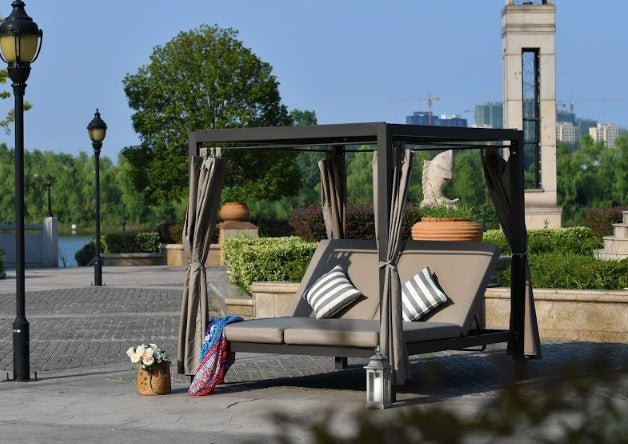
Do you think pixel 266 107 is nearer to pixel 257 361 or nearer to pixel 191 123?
pixel 191 123

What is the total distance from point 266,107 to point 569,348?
29125mm

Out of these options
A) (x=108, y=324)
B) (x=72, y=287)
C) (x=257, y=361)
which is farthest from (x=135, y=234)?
(x=257, y=361)

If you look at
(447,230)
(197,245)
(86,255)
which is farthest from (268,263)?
(86,255)

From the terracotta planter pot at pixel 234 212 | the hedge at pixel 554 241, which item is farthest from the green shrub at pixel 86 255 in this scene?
the hedge at pixel 554 241

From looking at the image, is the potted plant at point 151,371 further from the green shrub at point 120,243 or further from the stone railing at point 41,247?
the green shrub at point 120,243

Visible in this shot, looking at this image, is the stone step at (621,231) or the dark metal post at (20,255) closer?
the dark metal post at (20,255)

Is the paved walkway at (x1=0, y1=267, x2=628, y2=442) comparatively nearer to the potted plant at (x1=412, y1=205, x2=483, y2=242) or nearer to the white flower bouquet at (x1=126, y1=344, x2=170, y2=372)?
the white flower bouquet at (x1=126, y1=344, x2=170, y2=372)

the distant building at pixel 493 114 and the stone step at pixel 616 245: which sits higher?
the distant building at pixel 493 114

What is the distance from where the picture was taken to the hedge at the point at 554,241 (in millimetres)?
21484

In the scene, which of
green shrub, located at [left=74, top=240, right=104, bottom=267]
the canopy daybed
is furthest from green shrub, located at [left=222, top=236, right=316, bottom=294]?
green shrub, located at [left=74, top=240, right=104, bottom=267]

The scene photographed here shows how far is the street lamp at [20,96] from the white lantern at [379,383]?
3632 millimetres

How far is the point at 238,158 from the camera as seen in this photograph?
131ft

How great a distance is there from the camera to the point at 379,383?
31.6ft

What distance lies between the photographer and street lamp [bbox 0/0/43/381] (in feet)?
37.8
